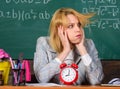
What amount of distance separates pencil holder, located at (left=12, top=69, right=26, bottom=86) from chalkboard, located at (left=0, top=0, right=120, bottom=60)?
84 centimetres

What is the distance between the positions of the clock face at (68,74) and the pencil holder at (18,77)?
0.25 metres

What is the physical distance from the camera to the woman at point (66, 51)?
2700mm

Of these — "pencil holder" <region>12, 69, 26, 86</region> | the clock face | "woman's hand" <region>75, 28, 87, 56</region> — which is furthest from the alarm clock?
"woman's hand" <region>75, 28, 87, 56</region>

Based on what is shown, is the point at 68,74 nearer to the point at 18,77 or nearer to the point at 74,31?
the point at 18,77

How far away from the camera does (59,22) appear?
287 cm

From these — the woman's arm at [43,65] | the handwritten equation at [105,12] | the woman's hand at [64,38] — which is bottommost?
the woman's arm at [43,65]

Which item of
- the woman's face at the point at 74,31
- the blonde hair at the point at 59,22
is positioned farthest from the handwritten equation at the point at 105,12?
the woman's face at the point at 74,31

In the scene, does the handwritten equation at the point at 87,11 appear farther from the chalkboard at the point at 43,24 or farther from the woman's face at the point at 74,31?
the woman's face at the point at 74,31

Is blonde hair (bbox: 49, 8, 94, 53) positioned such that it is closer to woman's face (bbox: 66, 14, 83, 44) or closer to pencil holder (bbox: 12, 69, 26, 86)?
woman's face (bbox: 66, 14, 83, 44)

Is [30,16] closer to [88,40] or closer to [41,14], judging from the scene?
[41,14]

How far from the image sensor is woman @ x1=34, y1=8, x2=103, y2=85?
2.70m

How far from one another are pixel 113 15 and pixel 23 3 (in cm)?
79

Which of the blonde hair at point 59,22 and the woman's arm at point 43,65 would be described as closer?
the woman's arm at point 43,65

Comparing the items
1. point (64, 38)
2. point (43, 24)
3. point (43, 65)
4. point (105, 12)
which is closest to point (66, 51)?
point (64, 38)
